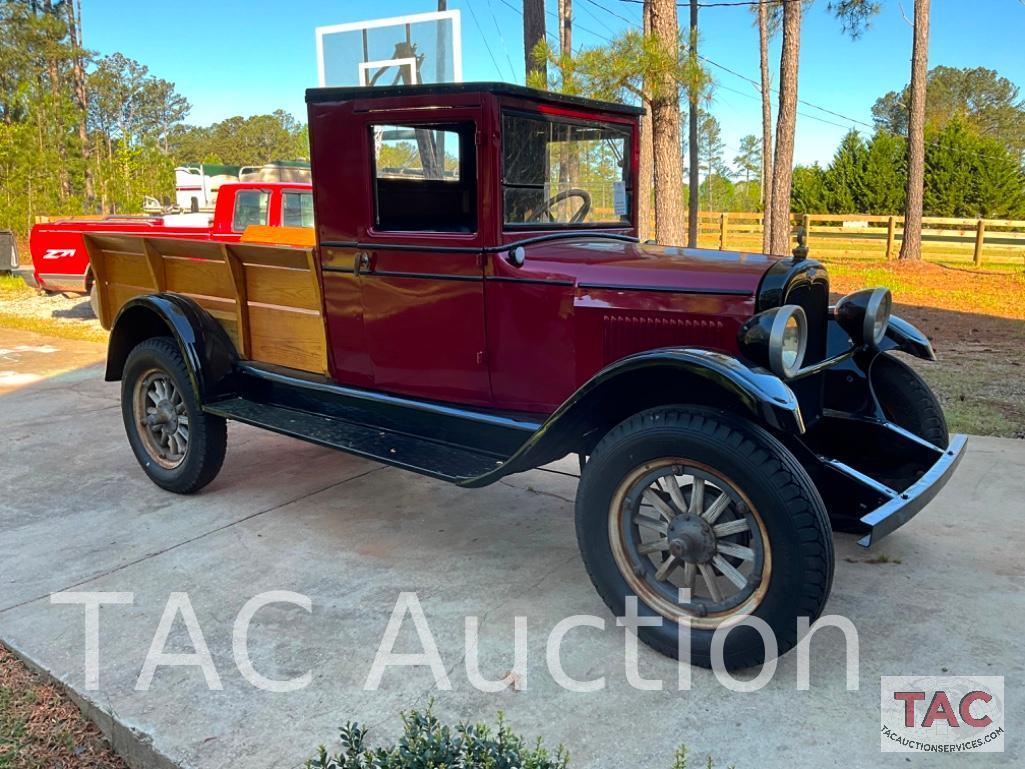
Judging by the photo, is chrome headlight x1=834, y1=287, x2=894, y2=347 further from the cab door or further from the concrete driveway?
the cab door

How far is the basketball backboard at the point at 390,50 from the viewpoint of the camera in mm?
6164

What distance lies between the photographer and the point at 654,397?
9.32 feet

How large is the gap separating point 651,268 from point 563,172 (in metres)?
0.79

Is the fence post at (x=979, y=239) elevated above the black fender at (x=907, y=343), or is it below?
above

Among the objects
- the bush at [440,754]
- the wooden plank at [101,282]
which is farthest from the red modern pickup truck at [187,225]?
the bush at [440,754]

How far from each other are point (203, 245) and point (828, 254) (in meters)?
16.8

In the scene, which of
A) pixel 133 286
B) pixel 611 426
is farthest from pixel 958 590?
pixel 133 286

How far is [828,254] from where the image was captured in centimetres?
1823

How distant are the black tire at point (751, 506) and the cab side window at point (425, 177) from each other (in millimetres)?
1122

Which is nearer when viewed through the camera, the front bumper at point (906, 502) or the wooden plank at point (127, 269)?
the front bumper at point (906, 502)

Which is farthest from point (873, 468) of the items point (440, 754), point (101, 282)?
point (101, 282)

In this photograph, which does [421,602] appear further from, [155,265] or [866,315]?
[155,265]

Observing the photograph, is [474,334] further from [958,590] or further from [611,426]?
A: [958,590]

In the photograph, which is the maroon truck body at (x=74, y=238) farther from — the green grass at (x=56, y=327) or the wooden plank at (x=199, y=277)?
the wooden plank at (x=199, y=277)
